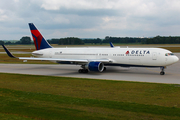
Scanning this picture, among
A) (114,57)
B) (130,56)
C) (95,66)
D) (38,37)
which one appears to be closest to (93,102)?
(95,66)

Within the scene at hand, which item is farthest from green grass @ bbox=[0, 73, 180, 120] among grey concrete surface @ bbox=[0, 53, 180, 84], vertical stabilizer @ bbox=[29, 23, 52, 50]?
vertical stabilizer @ bbox=[29, 23, 52, 50]

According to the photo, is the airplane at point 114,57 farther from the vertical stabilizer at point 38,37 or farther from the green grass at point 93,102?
the green grass at point 93,102

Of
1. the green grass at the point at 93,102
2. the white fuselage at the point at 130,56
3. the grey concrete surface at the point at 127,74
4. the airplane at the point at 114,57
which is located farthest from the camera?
the airplane at the point at 114,57

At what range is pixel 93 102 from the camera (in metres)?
14.3

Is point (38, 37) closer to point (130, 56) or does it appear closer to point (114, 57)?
point (114, 57)

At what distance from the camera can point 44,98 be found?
50.7 feet

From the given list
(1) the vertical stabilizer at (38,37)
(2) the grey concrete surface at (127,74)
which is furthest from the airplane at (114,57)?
(1) the vertical stabilizer at (38,37)

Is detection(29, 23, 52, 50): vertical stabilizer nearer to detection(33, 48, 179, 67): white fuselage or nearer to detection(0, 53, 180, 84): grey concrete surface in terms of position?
detection(33, 48, 179, 67): white fuselage

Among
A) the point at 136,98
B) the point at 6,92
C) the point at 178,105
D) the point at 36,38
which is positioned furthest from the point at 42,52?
the point at 178,105

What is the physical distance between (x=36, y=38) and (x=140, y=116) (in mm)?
29219

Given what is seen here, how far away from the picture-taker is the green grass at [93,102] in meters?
11.7

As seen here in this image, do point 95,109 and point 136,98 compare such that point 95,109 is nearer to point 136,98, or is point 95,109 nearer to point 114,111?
point 114,111

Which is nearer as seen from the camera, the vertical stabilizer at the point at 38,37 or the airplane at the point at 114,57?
the airplane at the point at 114,57

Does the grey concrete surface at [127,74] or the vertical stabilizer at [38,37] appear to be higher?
the vertical stabilizer at [38,37]
